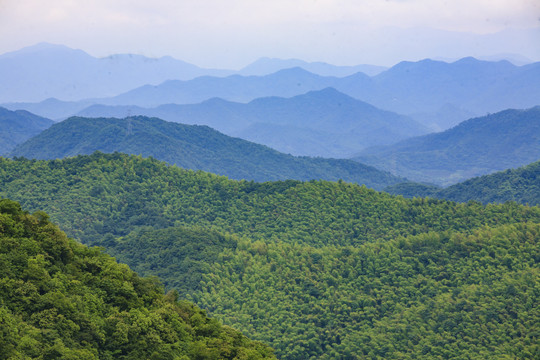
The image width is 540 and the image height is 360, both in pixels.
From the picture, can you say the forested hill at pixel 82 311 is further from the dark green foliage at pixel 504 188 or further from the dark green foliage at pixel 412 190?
the dark green foliage at pixel 412 190

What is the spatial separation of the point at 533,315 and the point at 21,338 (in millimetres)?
37947

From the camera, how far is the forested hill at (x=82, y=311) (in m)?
22.3

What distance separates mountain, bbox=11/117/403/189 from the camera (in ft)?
557

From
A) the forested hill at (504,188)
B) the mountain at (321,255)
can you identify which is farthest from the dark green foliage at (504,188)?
the mountain at (321,255)

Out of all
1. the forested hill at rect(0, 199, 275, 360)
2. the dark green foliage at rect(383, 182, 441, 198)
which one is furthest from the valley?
the dark green foliage at rect(383, 182, 441, 198)

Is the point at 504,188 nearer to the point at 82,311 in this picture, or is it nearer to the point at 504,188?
the point at 504,188

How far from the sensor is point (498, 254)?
5469cm

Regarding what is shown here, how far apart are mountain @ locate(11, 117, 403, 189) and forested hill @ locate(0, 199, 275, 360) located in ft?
446

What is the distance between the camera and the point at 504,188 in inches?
4769

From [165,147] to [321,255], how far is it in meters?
119

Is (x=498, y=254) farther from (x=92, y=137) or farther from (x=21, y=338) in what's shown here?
(x=92, y=137)

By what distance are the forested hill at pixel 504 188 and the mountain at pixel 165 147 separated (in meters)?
55.5

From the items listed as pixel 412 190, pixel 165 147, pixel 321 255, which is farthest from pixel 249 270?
pixel 165 147

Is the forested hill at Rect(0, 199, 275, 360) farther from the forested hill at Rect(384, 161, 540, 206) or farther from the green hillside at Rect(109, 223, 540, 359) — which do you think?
the forested hill at Rect(384, 161, 540, 206)
